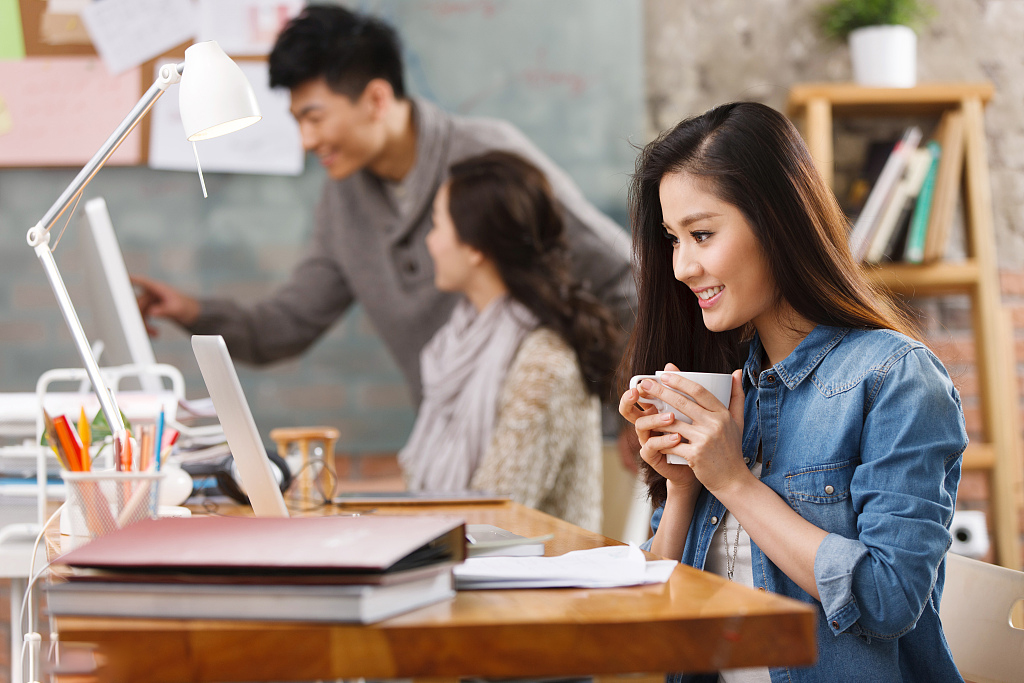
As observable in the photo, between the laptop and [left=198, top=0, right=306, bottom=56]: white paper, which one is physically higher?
[left=198, top=0, right=306, bottom=56]: white paper

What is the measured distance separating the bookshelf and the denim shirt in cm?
135

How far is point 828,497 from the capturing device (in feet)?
3.06

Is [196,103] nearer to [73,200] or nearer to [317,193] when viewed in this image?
[73,200]

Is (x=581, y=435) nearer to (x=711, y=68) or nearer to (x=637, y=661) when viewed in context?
(x=711, y=68)

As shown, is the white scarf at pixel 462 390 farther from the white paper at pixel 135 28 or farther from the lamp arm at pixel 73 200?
the lamp arm at pixel 73 200

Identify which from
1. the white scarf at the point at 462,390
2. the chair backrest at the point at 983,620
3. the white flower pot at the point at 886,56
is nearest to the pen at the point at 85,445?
the chair backrest at the point at 983,620

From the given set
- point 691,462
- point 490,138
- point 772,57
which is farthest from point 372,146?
point 691,462

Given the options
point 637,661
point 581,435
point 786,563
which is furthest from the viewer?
point 581,435

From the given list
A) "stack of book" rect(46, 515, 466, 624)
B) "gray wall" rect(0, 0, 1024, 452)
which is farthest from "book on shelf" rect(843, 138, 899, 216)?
"stack of book" rect(46, 515, 466, 624)

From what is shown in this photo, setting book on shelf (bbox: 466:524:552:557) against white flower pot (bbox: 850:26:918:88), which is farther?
white flower pot (bbox: 850:26:918:88)

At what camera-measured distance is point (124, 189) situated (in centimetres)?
230

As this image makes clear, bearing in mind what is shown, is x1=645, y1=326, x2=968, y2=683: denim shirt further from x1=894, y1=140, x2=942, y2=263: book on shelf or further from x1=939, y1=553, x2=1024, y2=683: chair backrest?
x1=894, y1=140, x2=942, y2=263: book on shelf

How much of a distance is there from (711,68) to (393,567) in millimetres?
2201

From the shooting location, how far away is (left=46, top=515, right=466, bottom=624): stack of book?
1.75ft
